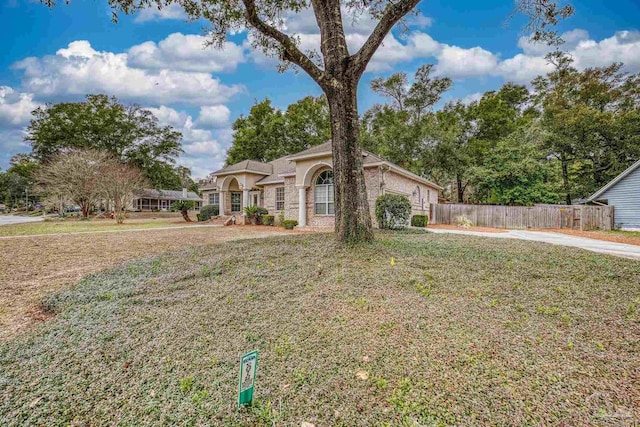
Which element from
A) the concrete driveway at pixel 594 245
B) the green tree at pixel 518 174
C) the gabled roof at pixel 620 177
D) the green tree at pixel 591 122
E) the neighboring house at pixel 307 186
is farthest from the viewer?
the green tree at pixel 518 174

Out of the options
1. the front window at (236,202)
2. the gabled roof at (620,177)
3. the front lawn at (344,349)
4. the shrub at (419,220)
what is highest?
the gabled roof at (620,177)

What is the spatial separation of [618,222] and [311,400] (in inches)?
885

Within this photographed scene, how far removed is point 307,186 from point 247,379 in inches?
552

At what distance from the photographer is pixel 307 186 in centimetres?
1569

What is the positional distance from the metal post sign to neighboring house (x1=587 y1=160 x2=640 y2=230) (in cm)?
2207

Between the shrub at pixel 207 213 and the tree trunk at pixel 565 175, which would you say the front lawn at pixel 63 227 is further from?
the tree trunk at pixel 565 175

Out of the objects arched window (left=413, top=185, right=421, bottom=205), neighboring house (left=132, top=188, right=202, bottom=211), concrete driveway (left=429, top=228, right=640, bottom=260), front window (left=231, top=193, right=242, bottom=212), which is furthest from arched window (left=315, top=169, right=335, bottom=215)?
neighboring house (left=132, top=188, right=202, bottom=211)

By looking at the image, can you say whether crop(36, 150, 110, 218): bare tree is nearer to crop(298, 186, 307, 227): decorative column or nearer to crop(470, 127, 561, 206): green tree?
crop(298, 186, 307, 227): decorative column

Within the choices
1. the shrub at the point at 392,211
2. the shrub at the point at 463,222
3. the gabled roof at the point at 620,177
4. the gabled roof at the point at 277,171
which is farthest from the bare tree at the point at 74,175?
the gabled roof at the point at 620,177

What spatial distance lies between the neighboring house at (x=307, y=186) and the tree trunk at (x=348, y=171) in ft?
25.8

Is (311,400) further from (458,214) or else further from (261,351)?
(458,214)

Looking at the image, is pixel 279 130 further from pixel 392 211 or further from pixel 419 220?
pixel 392 211

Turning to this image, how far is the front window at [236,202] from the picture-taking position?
76.5ft

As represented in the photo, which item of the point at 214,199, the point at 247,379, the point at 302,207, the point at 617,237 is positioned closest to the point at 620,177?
the point at 617,237
